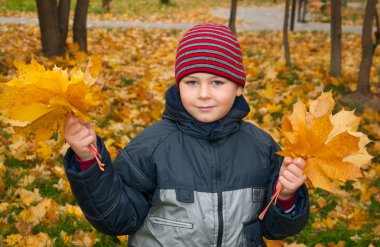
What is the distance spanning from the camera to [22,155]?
3.93m

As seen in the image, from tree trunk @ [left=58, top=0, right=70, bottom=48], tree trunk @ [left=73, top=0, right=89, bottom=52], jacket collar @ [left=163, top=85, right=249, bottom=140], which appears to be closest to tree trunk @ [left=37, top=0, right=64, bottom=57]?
tree trunk @ [left=58, top=0, right=70, bottom=48]

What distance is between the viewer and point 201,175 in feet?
6.10

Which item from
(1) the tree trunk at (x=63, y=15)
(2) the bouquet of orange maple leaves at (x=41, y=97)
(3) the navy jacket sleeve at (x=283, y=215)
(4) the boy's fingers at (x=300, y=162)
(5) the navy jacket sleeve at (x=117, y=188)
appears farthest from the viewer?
(1) the tree trunk at (x=63, y=15)

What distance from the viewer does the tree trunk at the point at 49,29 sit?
274 inches

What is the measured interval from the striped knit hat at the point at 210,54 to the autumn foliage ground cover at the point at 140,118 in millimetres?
1440

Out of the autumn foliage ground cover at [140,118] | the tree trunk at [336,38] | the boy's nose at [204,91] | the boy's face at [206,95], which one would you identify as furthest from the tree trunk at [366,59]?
the boy's nose at [204,91]

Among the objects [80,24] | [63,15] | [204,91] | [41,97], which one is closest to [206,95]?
[204,91]

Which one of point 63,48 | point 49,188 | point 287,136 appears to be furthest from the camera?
point 63,48

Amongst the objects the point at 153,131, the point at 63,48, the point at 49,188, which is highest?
the point at 153,131

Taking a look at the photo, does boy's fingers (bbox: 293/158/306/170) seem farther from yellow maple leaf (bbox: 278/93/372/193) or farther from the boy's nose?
the boy's nose

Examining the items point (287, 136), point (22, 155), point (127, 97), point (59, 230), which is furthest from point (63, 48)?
point (287, 136)

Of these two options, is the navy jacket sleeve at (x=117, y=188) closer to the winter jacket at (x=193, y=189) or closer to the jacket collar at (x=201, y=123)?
the winter jacket at (x=193, y=189)

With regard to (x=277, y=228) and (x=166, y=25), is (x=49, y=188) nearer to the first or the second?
(x=277, y=228)

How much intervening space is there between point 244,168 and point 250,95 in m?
4.25
